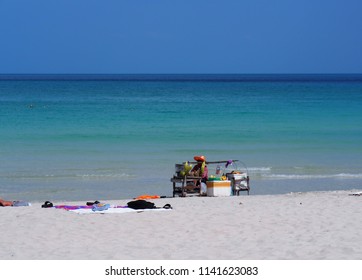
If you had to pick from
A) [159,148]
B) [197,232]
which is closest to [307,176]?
[159,148]

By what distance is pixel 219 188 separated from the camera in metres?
13.9

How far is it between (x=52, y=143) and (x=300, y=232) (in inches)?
709

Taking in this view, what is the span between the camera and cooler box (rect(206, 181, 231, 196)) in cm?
1392

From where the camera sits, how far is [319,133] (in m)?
32.3

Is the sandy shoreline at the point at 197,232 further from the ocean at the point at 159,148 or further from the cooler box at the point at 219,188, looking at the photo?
the ocean at the point at 159,148

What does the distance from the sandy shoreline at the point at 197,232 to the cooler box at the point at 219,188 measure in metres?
0.88

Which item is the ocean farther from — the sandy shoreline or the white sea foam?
the sandy shoreline

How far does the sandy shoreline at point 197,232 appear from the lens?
8859 mm

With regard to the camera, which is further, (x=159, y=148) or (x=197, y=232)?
(x=159, y=148)

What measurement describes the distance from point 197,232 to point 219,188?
3807 millimetres

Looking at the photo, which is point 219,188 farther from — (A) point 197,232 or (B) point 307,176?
(B) point 307,176

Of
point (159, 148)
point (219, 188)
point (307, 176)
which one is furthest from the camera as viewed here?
point (159, 148)

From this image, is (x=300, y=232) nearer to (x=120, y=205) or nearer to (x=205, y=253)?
(x=205, y=253)
